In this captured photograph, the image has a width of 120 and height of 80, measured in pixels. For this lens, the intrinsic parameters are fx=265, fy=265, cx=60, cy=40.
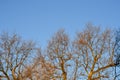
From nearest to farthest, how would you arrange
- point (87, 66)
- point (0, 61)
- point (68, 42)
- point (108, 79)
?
point (108, 79)
point (87, 66)
point (68, 42)
point (0, 61)

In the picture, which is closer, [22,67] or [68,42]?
[68,42]

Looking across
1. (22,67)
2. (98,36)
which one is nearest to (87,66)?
(98,36)

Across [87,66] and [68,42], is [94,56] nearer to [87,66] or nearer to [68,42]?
[87,66]

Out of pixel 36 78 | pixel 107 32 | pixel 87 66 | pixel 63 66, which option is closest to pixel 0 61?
pixel 36 78

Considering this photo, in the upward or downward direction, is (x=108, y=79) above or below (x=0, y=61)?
below

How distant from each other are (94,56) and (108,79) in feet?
10.1

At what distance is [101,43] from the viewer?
2789 cm

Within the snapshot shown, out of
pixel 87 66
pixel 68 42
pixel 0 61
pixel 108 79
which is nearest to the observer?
pixel 108 79

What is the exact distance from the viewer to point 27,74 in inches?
1190

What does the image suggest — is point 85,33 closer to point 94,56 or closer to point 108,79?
point 94,56

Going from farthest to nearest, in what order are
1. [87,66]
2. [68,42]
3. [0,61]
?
[0,61] → [68,42] → [87,66]

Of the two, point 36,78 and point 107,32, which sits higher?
point 107,32

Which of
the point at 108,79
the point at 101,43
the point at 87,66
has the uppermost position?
the point at 101,43

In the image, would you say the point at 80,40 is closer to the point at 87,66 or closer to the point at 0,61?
the point at 87,66
